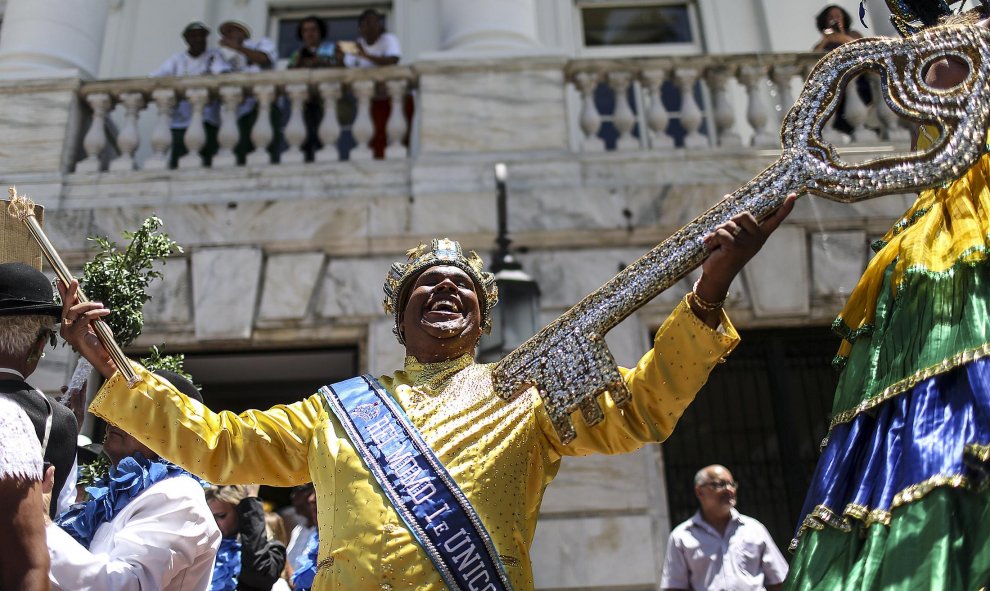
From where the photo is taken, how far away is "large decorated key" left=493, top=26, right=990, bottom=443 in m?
2.44

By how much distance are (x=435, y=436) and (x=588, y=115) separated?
4766 mm

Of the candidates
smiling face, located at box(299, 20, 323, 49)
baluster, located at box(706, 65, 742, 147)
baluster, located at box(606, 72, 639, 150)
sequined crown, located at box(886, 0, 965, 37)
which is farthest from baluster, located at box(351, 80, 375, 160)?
sequined crown, located at box(886, 0, 965, 37)

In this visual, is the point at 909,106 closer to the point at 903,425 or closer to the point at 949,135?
the point at 949,135

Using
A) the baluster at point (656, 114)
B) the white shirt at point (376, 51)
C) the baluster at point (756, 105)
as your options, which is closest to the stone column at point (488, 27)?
the white shirt at point (376, 51)

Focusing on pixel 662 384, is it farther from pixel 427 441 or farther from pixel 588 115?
pixel 588 115

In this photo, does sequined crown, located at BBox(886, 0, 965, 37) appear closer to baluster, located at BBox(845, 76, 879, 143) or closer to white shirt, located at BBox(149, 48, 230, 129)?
baluster, located at BBox(845, 76, 879, 143)

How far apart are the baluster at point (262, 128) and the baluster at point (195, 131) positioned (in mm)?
362

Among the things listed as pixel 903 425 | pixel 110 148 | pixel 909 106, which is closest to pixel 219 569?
pixel 903 425

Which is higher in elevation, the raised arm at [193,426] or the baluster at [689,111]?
the baluster at [689,111]

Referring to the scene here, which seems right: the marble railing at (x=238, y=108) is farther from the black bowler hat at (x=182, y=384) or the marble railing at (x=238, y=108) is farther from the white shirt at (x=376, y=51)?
the black bowler hat at (x=182, y=384)

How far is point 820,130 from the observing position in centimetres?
257

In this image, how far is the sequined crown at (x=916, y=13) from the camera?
113 inches

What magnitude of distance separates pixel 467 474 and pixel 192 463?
77 cm

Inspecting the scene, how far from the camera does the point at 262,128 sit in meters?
7.06
